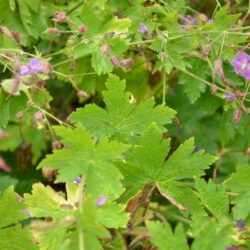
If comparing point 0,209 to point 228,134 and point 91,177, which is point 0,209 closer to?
point 91,177

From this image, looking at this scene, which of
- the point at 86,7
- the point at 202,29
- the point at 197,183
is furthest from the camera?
the point at 202,29

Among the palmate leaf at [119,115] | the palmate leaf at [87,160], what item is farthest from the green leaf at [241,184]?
the palmate leaf at [87,160]

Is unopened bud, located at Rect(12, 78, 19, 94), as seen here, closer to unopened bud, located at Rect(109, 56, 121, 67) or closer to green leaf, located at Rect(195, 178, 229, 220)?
unopened bud, located at Rect(109, 56, 121, 67)

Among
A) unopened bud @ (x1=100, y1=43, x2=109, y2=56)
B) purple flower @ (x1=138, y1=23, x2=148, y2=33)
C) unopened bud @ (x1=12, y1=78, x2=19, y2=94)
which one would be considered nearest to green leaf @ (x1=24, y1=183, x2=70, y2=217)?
unopened bud @ (x1=12, y1=78, x2=19, y2=94)

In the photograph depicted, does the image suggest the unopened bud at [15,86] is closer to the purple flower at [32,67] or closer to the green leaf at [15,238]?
the purple flower at [32,67]

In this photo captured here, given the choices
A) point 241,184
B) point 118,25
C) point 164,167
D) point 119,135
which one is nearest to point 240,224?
point 241,184

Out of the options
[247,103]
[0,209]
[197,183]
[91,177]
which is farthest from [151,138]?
[247,103]

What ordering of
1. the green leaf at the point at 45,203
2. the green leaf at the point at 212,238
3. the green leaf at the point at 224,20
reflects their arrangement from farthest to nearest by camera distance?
the green leaf at the point at 224,20
the green leaf at the point at 45,203
the green leaf at the point at 212,238
